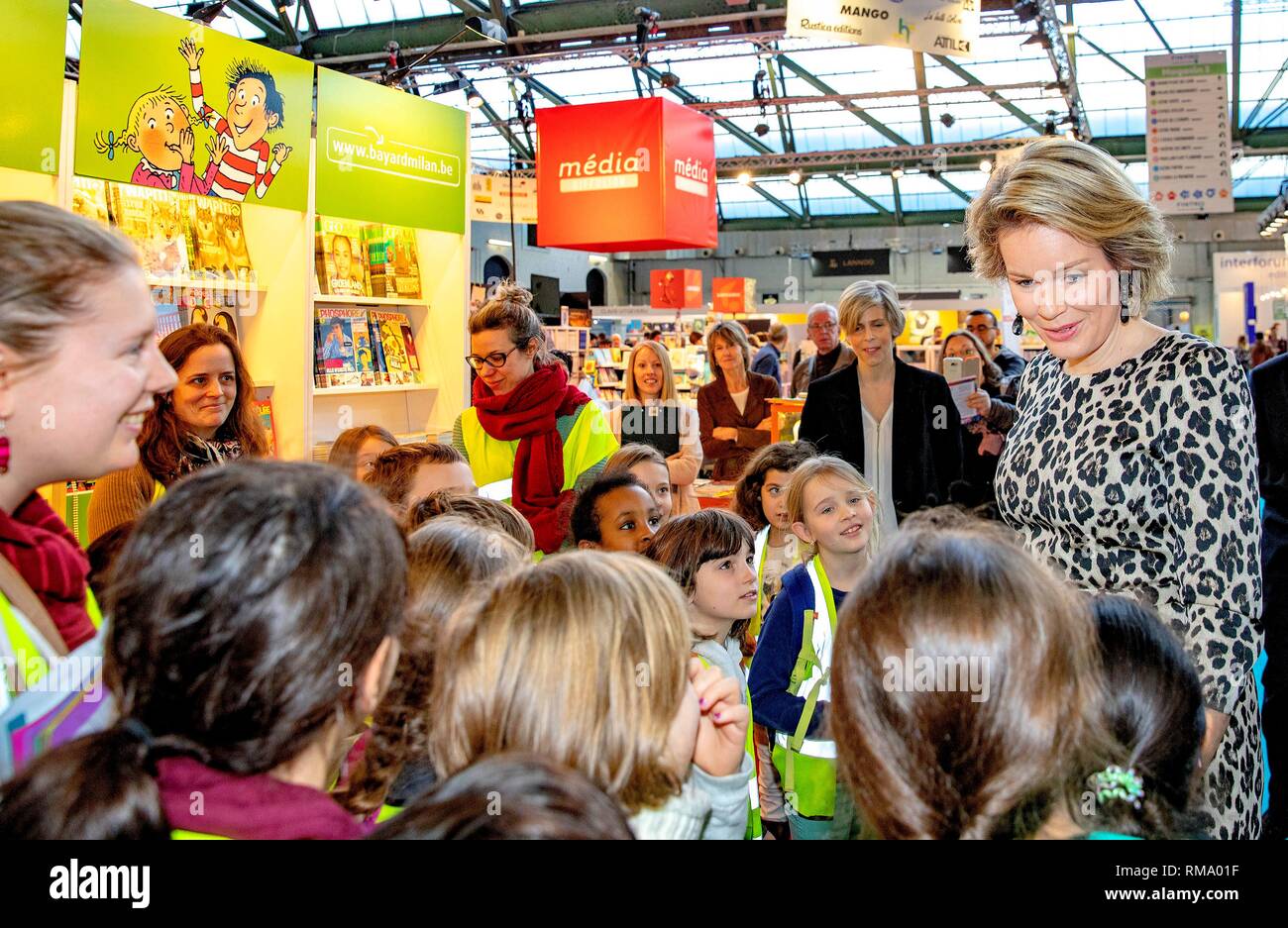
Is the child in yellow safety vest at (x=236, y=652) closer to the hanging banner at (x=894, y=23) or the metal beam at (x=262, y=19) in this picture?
the hanging banner at (x=894, y=23)

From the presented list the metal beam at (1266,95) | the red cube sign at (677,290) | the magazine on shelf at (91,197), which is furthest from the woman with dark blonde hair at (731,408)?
the metal beam at (1266,95)

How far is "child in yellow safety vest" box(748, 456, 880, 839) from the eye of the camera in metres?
2.41

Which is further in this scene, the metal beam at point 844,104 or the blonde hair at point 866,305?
the metal beam at point 844,104

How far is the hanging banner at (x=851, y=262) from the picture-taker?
25.0m

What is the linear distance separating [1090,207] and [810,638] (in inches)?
46.7

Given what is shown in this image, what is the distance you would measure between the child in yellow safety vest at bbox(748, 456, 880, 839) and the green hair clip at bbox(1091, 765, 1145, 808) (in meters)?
1.06

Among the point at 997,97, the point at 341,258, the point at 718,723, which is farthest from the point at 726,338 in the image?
the point at 997,97

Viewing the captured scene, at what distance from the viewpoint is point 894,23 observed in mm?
5711

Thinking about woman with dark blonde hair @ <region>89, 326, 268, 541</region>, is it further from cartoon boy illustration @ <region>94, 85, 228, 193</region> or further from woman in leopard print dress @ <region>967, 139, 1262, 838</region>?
woman in leopard print dress @ <region>967, 139, 1262, 838</region>

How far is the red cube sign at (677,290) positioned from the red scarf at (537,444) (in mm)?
14238

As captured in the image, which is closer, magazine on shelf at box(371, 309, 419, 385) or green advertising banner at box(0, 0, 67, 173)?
green advertising banner at box(0, 0, 67, 173)

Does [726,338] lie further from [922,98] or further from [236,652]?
[922,98]

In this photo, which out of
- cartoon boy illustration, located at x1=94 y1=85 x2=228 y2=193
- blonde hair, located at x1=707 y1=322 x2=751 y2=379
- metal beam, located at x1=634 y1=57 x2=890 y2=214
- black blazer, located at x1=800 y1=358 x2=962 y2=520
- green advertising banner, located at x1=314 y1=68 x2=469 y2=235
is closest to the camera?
black blazer, located at x1=800 y1=358 x2=962 y2=520

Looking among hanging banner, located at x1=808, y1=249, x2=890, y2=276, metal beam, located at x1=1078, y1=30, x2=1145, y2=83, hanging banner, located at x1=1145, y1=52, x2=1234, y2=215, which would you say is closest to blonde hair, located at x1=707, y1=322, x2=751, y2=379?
hanging banner, located at x1=1145, y1=52, x2=1234, y2=215
